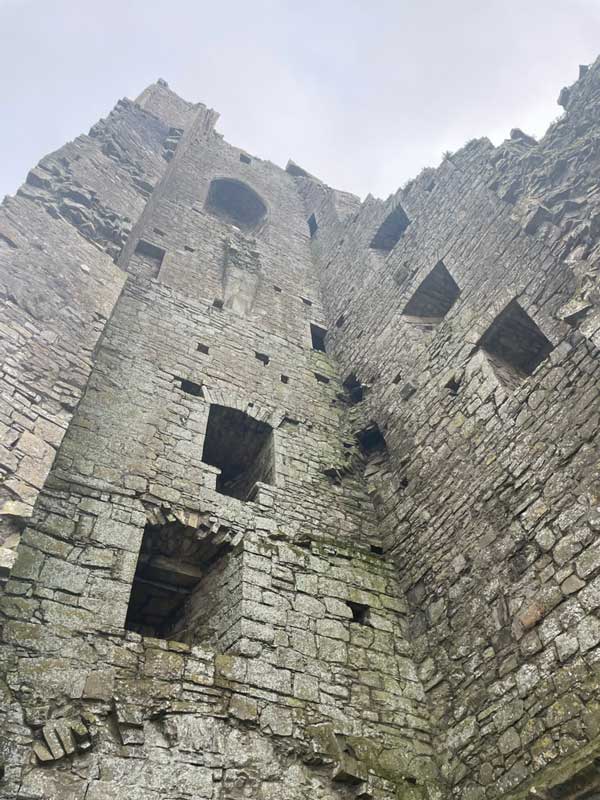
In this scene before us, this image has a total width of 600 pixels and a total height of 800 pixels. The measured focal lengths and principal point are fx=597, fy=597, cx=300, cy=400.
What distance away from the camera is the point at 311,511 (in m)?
7.29

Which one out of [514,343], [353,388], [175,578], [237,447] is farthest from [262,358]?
[175,578]

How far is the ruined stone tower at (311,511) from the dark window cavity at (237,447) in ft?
0.15

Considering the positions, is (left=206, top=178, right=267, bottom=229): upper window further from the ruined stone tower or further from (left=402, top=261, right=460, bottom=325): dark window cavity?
(left=402, top=261, right=460, bottom=325): dark window cavity

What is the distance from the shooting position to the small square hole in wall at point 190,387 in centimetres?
816

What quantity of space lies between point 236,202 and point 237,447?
38.9 ft

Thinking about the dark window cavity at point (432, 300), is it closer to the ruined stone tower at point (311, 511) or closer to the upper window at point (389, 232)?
the ruined stone tower at point (311, 511)

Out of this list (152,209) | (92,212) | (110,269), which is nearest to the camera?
(110,269)

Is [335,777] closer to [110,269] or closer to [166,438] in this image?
[166,438]

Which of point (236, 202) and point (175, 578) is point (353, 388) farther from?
point (236, 202)

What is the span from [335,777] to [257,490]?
3184mm

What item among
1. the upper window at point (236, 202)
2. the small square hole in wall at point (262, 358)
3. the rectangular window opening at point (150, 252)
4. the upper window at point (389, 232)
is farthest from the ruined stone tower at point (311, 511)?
the upper window at point (236, 202)

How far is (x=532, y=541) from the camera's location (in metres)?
5.36

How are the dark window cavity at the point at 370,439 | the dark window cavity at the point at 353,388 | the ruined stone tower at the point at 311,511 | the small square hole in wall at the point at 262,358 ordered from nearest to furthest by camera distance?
the ruined stone tower at the point at 311,511, the dark window cavity at the point at 370,439, the small square hole in wall at the point at 262,358, the dark window cavity at the point at 353,388

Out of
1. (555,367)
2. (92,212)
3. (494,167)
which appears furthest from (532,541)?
(92,212)
